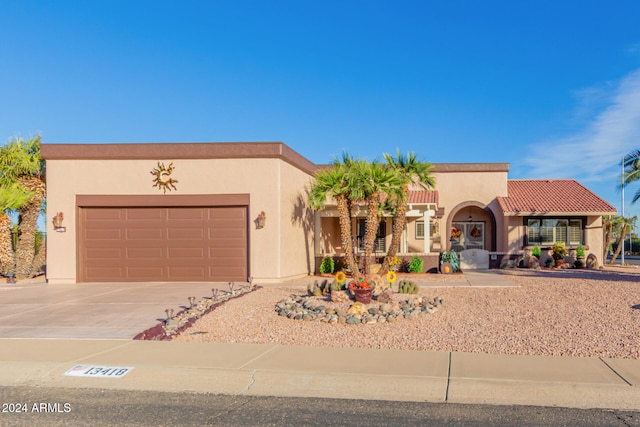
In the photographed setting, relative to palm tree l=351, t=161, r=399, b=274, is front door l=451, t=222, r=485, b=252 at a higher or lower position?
lower

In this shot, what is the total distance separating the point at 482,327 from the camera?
1007cm

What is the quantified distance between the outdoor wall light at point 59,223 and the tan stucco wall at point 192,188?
5.4 inches

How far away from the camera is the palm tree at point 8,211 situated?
19.0 metres

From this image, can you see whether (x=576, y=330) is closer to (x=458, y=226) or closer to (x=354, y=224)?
(x=354, y=224)

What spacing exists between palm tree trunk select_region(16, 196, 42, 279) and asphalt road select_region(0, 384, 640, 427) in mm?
15669

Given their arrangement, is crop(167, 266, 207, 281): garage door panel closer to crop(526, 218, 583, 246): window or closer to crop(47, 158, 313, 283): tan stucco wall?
crop(47, 158, 313, 283): tan stucco wall

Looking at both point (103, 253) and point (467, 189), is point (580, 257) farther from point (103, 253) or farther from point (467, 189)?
point (103, 253)

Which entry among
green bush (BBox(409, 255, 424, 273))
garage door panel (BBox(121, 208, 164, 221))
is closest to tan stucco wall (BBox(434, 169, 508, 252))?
green bush (BBox(409, 255, 424, 273))

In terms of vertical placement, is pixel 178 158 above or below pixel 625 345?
above

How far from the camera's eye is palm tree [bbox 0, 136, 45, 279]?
19875mm

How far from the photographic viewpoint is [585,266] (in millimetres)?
24281

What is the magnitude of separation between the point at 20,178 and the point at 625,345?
65.9ft

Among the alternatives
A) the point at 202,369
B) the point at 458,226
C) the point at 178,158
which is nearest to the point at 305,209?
the point at 178,158

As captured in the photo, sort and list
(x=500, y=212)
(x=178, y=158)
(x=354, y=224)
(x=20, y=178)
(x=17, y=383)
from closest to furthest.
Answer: (x=17, y=383)
(x=178, y=158)
(x=20, y=178)
(x=354, y=224)
(x=500, y=212)
